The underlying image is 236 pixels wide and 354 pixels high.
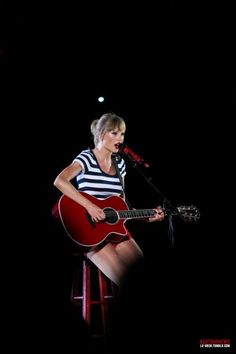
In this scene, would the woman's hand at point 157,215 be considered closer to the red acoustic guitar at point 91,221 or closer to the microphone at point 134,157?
the red acoustic guitar at point 91,221

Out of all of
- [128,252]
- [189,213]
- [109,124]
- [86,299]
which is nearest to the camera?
[86,299]

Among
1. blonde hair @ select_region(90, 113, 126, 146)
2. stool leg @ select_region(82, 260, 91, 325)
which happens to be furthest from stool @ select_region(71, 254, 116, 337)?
blonde hair @ select_region(90, 113, 126, 146)

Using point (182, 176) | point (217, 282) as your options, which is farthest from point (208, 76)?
point (217, 282)

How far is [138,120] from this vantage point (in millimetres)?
4277

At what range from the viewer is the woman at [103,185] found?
2.40 metres

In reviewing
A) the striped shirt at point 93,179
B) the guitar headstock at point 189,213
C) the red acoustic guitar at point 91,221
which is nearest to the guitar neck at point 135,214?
the red acoustic guitar at point 91,221

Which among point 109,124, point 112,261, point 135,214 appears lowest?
point 112,261

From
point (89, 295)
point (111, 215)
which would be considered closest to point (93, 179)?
point (111, 215)

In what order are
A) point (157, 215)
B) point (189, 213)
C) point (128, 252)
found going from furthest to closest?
point (189, 213) < point (157, 215) < point (128, 252)

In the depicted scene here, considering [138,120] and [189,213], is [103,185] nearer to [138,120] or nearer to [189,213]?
[189,213]

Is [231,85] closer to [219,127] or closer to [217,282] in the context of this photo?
[219,127]

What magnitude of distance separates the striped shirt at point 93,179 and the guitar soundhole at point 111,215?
146mm

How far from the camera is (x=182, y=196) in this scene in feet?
13.9

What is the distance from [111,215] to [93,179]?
0.31 m
